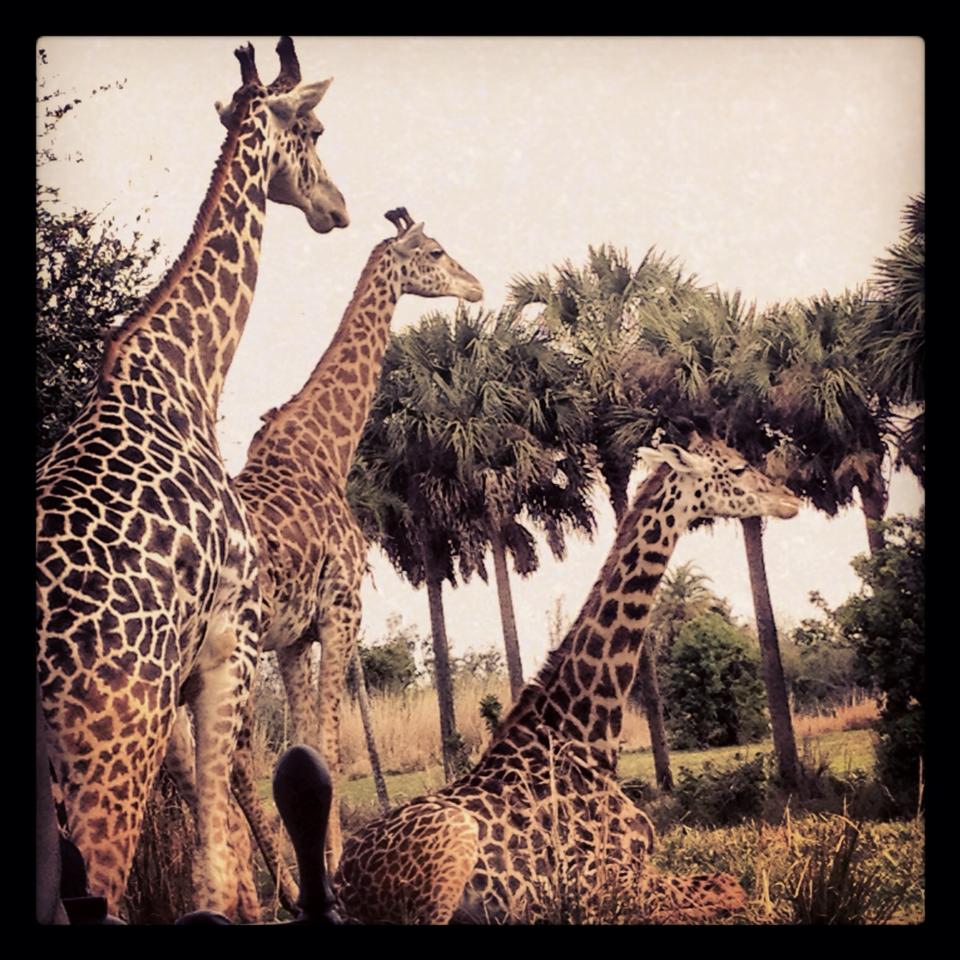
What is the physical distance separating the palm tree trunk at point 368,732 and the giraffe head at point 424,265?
1.13 meters

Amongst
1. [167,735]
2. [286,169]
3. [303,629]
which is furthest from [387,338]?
[167,735]

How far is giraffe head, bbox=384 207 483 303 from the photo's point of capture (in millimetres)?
4285

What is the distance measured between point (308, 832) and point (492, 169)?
289 centimetres

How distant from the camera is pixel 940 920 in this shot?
3932 millimetres

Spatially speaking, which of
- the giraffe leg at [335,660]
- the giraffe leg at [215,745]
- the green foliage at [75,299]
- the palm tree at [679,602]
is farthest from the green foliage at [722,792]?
the green foliage at [75,299]

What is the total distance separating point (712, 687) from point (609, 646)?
34 cm

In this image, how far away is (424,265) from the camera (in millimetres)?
4316

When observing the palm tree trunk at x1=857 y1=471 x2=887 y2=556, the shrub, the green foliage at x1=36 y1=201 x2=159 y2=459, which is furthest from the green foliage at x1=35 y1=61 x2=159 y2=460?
the shrub

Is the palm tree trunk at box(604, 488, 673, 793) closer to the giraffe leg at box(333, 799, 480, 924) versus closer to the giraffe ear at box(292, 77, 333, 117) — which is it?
the giraffe leg at box(333, 799, 480, 924)

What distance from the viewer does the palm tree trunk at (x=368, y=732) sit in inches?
158

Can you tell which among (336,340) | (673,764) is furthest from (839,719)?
(336,340)

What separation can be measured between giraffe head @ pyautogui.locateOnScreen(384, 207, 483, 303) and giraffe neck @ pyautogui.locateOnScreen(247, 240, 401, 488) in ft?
0.12

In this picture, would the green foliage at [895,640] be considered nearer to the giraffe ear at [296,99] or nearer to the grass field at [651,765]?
the grass field at [651,765]
